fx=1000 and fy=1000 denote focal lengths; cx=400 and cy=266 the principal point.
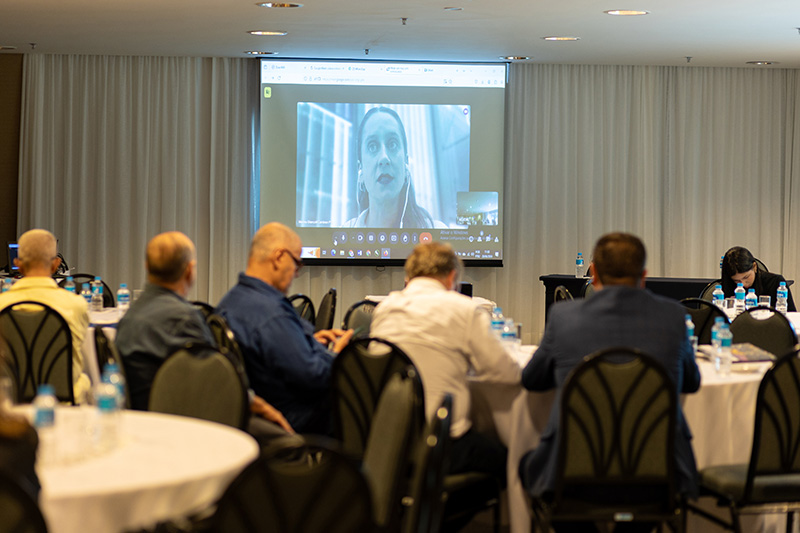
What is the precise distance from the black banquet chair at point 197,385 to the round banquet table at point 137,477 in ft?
1.78

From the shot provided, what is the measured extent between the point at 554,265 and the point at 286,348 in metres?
7.53

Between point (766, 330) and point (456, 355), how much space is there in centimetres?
248

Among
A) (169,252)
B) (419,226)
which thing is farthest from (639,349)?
(419,226)

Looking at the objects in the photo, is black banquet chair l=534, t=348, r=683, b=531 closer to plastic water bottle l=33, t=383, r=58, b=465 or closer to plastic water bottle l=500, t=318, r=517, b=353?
plastic water bottle l=500, t=318, r=517, b=353

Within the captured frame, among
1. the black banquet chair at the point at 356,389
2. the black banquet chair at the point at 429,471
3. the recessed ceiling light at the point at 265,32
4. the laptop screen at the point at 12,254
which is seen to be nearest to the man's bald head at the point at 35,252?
the black banquet chair at the point at 356,389

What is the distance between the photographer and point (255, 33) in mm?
8844

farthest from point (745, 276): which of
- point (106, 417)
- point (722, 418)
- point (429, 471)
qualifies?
point (106, 417)

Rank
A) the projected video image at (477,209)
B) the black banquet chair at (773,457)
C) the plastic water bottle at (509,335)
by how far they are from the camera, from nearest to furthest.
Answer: the black banquet chair at (773,457)
the plastic water bottle at (509,335)
the projected video image at (477,209)

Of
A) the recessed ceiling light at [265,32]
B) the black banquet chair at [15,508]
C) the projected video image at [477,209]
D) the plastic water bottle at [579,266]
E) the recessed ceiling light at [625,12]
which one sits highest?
the recessed ceiling light at [265,32]

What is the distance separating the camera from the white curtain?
34.7ft

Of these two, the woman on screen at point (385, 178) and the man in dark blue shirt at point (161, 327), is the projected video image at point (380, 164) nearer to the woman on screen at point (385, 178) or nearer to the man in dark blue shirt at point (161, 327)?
the woman on screen at point (385, 178)

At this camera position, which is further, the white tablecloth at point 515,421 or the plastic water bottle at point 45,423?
the white tablecloth at point 515,421

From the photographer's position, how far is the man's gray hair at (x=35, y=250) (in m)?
5.07

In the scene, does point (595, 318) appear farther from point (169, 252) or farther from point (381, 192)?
point (381, 192)
